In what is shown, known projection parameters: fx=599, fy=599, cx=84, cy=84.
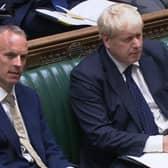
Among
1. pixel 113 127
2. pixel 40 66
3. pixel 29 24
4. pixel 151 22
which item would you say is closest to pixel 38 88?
pixel 40 66

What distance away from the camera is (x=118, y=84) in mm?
2629

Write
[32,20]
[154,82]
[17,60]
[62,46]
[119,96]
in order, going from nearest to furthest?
[17,60], [119,96], [154,82], [62,46], [32,20]

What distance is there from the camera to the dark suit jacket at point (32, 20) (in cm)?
321

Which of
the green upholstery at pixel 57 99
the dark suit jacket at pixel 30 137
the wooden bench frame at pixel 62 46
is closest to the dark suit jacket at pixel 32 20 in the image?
the wooden bench frame at pixel 62 46

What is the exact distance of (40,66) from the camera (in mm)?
2898

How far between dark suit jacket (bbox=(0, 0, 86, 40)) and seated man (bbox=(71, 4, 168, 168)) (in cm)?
57

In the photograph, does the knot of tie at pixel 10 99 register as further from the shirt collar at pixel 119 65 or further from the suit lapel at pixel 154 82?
the suit lapel at pixel 154 82

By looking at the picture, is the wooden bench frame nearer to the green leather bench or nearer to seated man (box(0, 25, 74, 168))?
the green leather bench

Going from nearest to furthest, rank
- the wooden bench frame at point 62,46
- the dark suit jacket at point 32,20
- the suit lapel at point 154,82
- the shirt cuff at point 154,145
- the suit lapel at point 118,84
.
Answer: the shirt cuff at point 154,145 → the suit lapel at point 118,84 → the suit lapel at point 154,82 → the wooden bench frame at point 62,46 → the dark suit jacket at point 32,20

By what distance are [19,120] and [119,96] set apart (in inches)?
19.3

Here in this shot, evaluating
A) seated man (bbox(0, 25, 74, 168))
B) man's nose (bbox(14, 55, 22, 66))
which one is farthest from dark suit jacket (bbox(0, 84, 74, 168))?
man's nose (bbox(14, 55, 22, 66))

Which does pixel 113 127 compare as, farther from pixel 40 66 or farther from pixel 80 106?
pixel 40 66

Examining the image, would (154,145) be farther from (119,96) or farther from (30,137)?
(30,137)

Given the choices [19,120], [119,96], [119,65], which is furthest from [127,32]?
[19,120]
